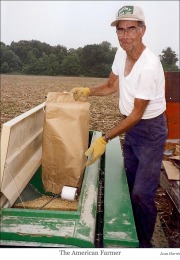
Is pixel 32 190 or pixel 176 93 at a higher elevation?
pixel 176 93

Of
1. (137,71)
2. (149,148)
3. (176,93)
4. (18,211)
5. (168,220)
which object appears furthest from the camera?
(176,93)

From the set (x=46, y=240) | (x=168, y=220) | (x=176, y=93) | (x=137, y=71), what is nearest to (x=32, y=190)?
(x=46, y=240)

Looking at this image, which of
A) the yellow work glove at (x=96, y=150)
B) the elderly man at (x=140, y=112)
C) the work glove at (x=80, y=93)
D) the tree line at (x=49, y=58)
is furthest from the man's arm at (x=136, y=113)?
the tree line at (x=49, y=58)

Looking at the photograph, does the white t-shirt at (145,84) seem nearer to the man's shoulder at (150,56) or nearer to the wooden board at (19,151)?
the man's shoulder at (150,56)

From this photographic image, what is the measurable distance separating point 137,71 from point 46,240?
1.12 metres

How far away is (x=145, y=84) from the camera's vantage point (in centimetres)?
176

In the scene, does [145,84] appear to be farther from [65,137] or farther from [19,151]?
[19,151]

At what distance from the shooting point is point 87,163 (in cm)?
187

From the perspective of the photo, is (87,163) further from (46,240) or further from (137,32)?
(137,32)

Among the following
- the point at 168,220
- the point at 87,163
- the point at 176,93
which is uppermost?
the point at 176,93

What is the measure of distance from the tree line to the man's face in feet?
25.0

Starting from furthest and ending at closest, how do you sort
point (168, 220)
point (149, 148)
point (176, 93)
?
1. point (176, 93)
2. point (168, 220)
3. point (149, 148)

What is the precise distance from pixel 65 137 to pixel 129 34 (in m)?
0.74
